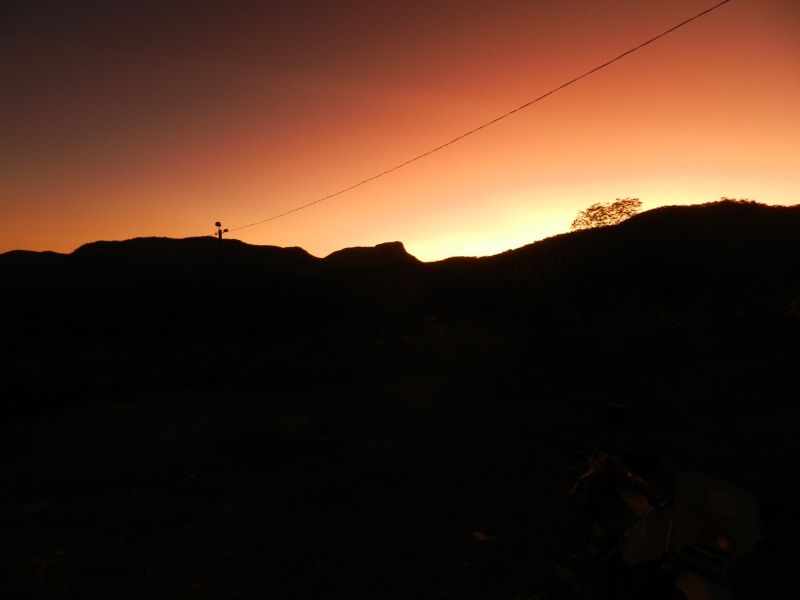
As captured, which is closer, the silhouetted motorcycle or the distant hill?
the silhouetted motorcycle

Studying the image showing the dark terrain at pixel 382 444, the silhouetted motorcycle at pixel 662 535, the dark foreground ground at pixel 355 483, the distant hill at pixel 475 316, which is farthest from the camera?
the distant hill at pixel 475 316

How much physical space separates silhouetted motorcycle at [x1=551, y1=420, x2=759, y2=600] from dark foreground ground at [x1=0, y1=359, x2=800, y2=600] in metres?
0.32

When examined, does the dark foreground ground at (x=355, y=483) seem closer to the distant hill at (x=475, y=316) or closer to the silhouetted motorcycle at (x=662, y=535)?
the silhouetted motorcycle at (x=662, y=535)

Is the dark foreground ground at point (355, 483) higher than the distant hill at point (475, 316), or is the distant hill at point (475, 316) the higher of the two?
the distant hill at point (475, 316)

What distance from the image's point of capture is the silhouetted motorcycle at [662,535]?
1.88 metres

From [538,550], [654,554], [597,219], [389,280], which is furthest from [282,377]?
[597,219]

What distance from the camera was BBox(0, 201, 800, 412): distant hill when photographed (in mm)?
12500

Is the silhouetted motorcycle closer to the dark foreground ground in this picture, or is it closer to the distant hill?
the dark foreground ground

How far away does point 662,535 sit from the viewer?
Answer: 2.07 meters

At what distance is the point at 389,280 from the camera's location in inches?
1550

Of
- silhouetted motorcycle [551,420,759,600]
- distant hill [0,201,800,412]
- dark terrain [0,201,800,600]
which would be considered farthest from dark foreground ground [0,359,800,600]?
distant hill [0,201,800,412]

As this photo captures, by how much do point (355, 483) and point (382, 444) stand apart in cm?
144

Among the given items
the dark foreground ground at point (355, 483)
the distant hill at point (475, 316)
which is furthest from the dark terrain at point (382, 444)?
the distant hill at point (475, 316)

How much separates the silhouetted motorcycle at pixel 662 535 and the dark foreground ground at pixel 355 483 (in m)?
0.32
